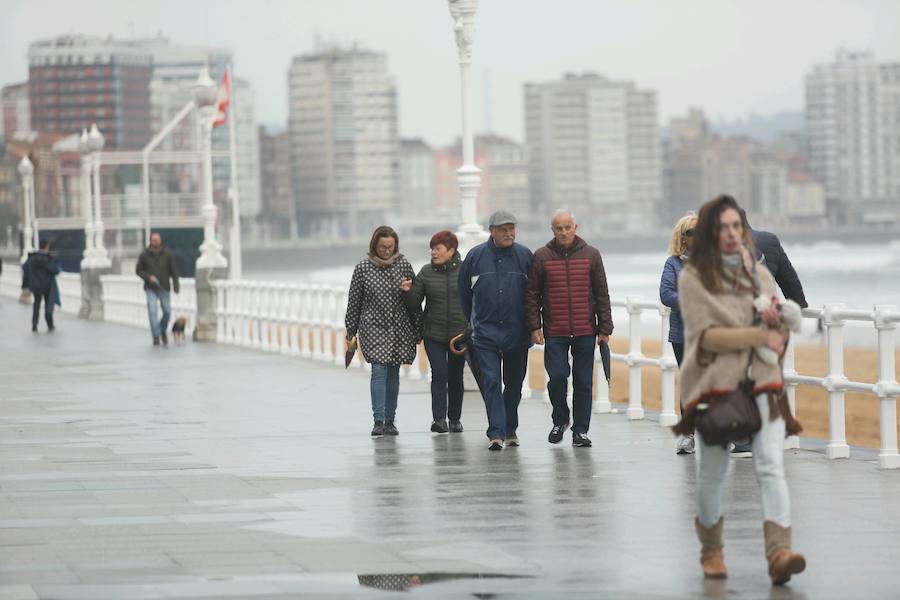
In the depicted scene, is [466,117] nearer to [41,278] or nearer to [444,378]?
[444,378]

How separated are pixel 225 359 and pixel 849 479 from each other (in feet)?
48.6

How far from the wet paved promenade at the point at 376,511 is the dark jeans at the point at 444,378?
1.25 feet

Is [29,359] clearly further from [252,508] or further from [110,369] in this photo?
[252,508]

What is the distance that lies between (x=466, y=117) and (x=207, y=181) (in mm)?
15237

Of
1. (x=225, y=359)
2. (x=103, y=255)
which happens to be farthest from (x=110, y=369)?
(x=103, y=255)

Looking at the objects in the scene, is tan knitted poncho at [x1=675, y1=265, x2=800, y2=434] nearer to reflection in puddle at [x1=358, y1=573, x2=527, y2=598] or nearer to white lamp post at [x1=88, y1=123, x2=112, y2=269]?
reflection in puddle at [x1=358, y1=573, x2=527, y2=598]

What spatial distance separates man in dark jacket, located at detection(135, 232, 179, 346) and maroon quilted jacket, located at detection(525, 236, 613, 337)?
54.8 feet

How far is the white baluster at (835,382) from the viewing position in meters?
12.4

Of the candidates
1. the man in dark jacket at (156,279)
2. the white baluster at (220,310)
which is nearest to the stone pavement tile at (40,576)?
the man in dark jacket at (156,279)

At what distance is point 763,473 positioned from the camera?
25.6ft

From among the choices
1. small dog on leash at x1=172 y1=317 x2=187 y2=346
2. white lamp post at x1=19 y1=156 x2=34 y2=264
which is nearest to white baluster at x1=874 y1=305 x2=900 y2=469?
small dog on leash at x1=172 y1=317 x2=187 y2=346

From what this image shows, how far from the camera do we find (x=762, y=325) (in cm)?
780

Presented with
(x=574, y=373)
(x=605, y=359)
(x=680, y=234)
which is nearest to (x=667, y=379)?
(x=605, y=359)

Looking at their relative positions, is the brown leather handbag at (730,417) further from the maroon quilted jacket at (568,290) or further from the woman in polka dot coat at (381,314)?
the woman in polka dot coat at (381,314)
